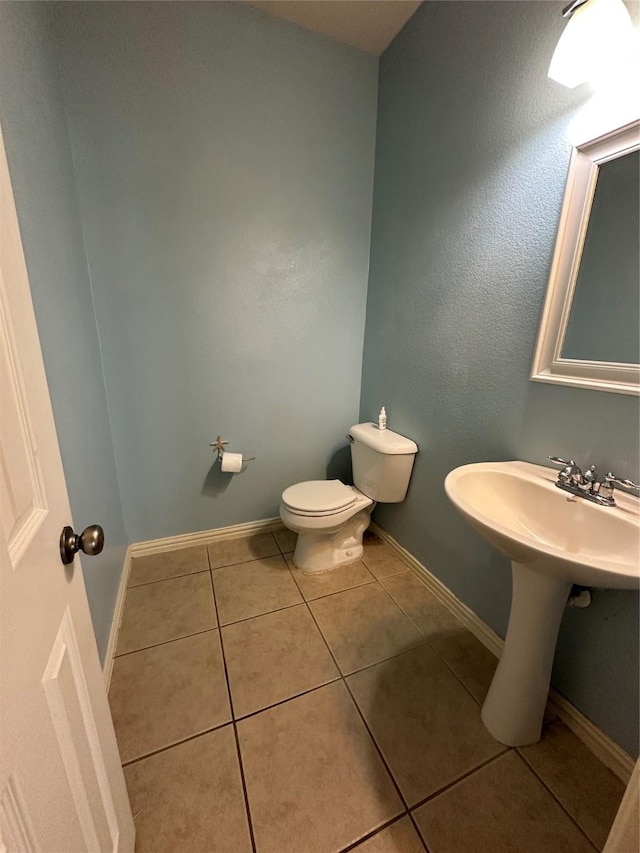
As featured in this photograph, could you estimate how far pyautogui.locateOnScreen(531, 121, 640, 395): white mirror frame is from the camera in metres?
0.94

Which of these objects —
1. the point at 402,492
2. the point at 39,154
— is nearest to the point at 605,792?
the point at 402,492

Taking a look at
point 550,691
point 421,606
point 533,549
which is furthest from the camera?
point 421,606

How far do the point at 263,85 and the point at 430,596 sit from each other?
8.38 ft

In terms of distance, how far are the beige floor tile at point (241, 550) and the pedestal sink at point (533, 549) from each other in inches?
49.4

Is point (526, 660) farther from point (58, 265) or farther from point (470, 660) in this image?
point (58, 265)

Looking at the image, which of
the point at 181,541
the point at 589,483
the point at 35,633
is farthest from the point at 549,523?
the point at 181,541

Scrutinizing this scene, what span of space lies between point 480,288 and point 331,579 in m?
1.52

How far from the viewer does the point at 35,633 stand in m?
0.46

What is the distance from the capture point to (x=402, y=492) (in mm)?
1818

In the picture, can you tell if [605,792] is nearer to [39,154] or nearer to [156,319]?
[156,319]

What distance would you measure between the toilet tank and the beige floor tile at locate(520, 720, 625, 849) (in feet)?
3.33

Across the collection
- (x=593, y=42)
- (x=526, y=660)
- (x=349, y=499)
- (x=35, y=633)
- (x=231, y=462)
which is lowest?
(x=526, y=660)

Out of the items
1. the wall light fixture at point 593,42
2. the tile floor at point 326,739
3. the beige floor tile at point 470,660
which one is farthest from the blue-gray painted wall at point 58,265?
the wall light fixture at point 593,42

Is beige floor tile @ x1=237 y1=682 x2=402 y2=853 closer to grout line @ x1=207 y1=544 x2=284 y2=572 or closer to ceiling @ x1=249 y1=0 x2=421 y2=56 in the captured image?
grout line @ x1=207 y1=544 x2=284 y2=572
